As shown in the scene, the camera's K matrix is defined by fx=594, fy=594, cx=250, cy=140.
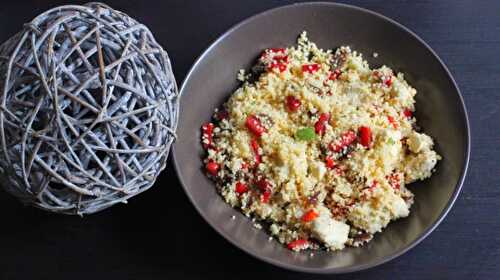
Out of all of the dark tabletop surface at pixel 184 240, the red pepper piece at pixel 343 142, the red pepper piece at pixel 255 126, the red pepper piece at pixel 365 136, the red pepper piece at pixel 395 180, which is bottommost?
the dark tabletop surface at pixel 184 240

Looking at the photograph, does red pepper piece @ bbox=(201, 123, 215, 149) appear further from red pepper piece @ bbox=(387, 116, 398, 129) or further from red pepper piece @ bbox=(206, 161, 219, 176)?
red pepper piece @ bbox=(387, 116, 398, 129)

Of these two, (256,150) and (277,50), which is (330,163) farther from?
(277,50)

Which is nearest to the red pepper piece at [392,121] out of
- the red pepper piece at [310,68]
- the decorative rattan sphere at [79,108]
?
the red pepper piece at [310,68]

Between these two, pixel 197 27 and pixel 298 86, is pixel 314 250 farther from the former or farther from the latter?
pixel 197 27

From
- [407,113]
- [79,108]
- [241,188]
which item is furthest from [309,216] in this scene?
[79,108]

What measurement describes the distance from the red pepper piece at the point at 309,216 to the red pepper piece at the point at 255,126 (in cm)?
22

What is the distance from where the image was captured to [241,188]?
137 centimetres

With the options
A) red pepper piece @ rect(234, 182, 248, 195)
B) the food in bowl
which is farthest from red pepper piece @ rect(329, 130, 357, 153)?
red pepper piece @ rect(234, 182, 248, 195)

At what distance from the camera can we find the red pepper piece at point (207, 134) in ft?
4.73

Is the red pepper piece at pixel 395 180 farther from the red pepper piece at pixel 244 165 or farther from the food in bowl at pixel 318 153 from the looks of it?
the red pepper piece at pixel 244 165

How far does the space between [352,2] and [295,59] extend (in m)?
0.31

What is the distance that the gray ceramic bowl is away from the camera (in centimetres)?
131

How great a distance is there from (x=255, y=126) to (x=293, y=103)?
111mm

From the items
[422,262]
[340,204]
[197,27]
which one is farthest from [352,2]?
[422,262]
